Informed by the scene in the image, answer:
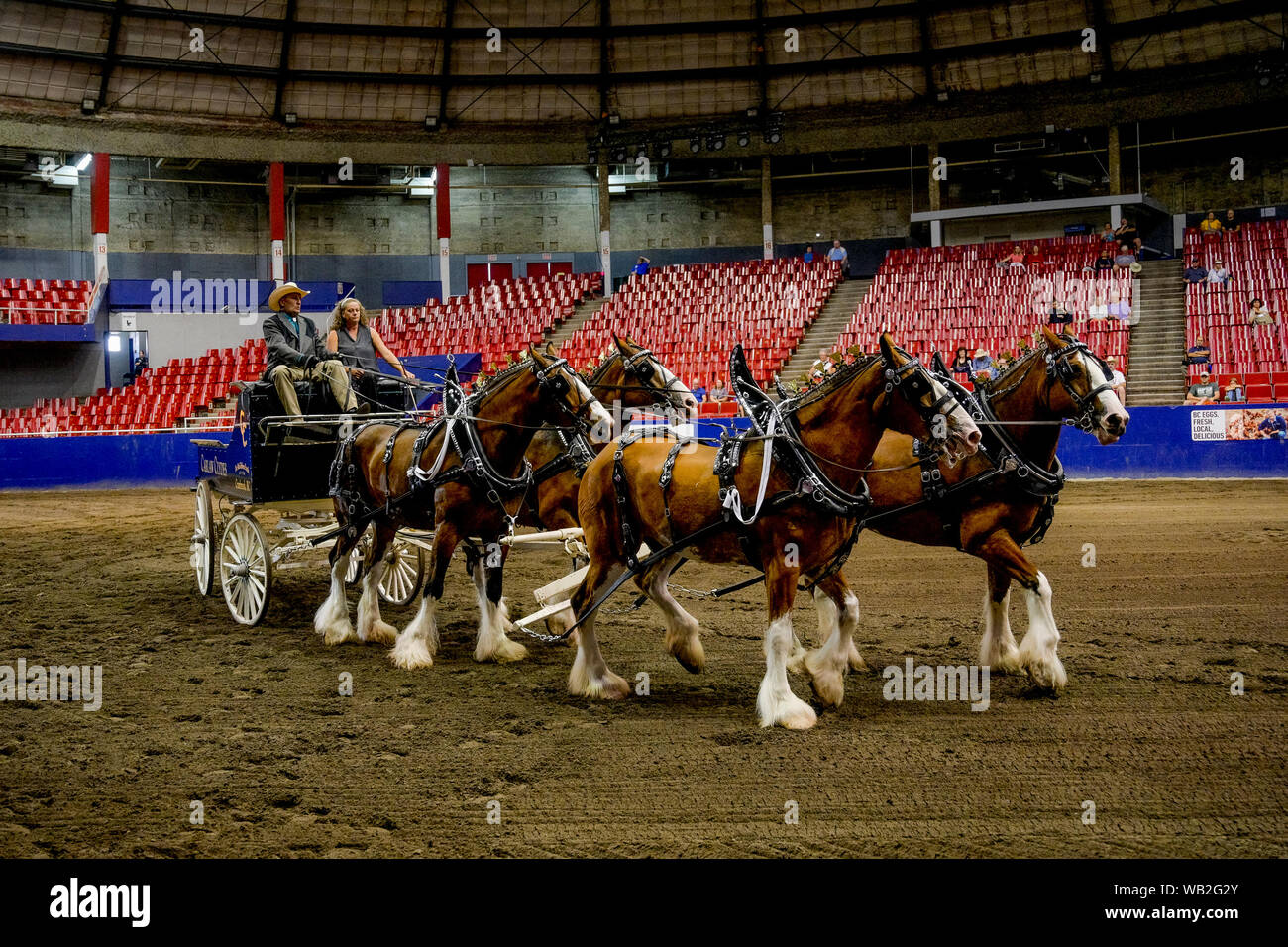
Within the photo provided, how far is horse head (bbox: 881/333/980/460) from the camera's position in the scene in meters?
4.99

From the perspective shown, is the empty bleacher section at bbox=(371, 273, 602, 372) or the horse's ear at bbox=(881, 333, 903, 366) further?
the empty bleacher section at bbox=(371, 273, 602, 372)

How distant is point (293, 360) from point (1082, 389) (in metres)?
5.68

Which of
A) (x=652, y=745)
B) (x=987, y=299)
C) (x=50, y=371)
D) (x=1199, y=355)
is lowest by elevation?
(x=652, y=745)

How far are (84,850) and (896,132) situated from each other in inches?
1084

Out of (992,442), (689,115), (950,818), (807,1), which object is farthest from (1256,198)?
(950,818)

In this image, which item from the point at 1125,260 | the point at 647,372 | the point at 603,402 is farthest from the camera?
the point at 1125,260

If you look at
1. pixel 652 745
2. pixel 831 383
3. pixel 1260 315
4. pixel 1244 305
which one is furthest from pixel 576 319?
pixel 652 745

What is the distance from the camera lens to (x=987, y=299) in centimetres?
2327

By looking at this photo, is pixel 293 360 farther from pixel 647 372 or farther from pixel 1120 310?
pixel 1120 310

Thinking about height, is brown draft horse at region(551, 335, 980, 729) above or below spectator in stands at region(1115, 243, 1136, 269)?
below

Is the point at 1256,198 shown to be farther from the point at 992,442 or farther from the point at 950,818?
the point at 950,818

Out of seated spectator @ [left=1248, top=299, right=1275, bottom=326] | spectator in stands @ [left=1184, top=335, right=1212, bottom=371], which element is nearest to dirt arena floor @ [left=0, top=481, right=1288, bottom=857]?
spectator in stands @ [left=1184, top=335, right=1212, bottom=371]

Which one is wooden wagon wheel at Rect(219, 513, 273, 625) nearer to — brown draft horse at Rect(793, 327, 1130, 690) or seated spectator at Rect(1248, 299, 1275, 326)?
brown draft horse at Rect(793, 327, 1130, 690)
